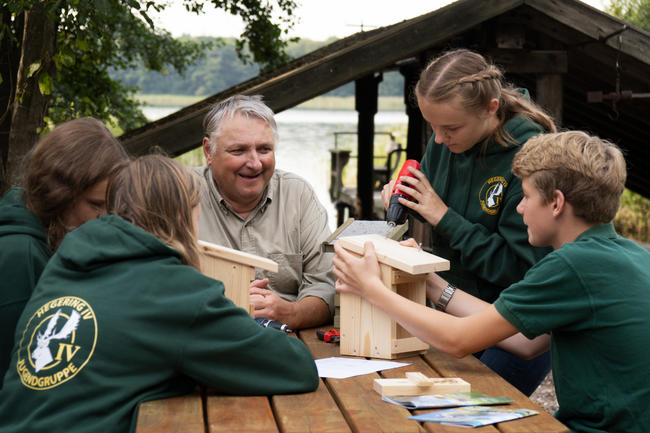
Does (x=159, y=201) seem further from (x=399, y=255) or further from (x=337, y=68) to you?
(x=337, y=68)

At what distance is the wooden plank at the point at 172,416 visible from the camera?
1.89 m

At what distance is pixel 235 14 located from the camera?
966 cm

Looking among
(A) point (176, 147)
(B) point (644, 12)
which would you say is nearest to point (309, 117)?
(B) point (644, 12)

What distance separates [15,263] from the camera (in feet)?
7.76

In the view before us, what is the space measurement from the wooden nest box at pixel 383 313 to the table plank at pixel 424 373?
0.06 meters

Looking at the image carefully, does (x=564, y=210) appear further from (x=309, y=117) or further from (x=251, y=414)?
(x=309, y=117)

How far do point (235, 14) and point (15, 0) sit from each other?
591 centimetres

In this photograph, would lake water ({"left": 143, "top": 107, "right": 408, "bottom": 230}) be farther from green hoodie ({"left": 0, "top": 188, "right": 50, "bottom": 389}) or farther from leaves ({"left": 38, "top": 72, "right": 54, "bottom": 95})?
green hoodie ({"left": 0, "top": 188, "right": 50, "bottom": 389})

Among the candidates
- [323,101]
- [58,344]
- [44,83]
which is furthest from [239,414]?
[323,101]

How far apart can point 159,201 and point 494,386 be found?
1.14 m

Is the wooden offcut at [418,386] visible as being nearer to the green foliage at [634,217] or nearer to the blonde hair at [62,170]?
the blonde hair at [62,170]

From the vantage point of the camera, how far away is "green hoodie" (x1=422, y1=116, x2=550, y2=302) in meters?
2.85

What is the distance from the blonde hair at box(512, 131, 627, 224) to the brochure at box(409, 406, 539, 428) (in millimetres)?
645

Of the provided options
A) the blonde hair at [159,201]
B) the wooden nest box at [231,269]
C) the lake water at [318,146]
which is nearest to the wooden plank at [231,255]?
the wooden nest box at [231,269]
